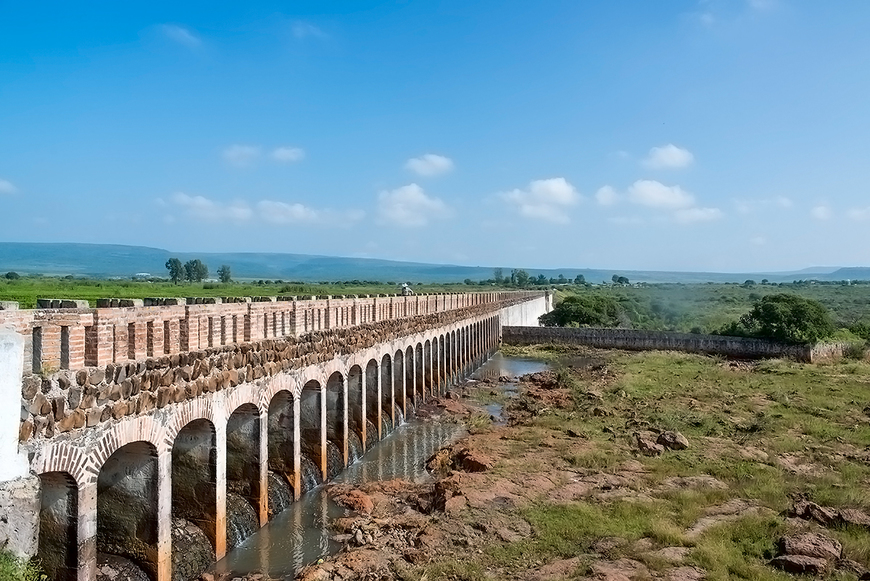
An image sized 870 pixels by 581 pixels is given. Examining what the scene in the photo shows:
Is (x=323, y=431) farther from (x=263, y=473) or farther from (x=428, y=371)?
(x=428, y=371)

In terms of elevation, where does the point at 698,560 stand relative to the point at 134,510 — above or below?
below

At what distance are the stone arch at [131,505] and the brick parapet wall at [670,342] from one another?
43201mm

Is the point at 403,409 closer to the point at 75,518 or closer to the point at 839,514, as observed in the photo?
the point at 839,514

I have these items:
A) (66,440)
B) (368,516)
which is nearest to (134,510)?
(66,440)

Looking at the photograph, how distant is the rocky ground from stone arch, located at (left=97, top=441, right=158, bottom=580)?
2.78 m

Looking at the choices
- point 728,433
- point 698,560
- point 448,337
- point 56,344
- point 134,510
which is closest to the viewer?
point 56,344

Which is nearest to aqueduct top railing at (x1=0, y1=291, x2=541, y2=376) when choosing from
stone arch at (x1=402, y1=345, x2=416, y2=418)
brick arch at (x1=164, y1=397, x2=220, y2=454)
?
brick arch at (x1=164, y1=397, x2=220, y2=454)

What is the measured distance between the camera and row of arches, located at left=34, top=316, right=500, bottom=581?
850 cm

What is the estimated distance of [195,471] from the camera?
12.0 metres

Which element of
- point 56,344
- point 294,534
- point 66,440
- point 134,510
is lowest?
point 294,534

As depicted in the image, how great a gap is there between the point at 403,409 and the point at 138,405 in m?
16.8

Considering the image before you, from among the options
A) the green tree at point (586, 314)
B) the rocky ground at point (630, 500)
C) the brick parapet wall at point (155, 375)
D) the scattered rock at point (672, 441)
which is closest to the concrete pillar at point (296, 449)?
the brick parapet wall at point (155, 375)

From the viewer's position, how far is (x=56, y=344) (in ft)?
26.4

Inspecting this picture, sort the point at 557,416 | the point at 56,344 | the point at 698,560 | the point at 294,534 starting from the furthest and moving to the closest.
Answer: the point at 557,416, the point at 294,534, the point at 698,560, the point at 56,344
